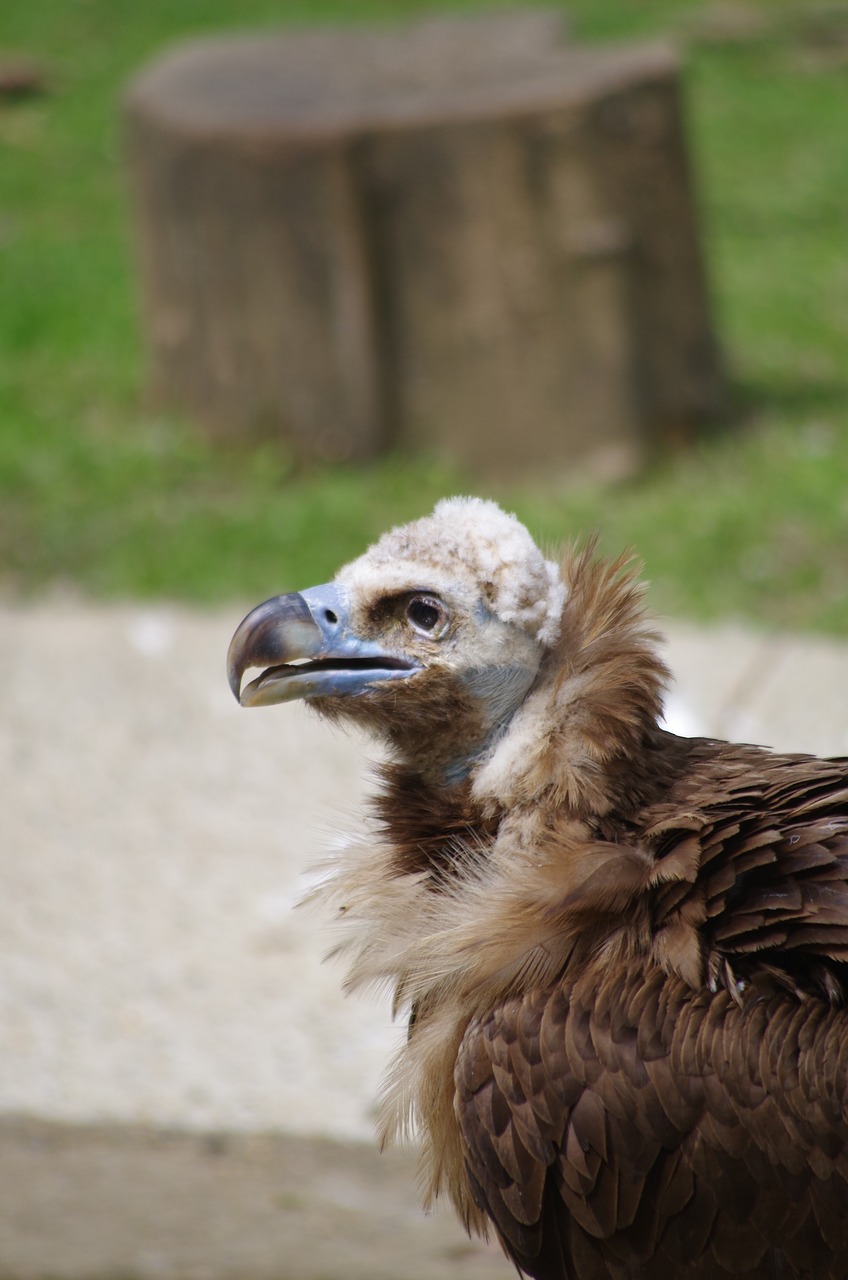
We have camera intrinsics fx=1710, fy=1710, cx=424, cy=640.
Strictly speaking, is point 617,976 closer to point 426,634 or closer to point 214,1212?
point 426,634

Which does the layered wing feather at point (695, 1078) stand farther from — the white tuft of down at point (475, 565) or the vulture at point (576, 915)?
the white tuft of down at point (475, 565)

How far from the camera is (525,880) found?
2391 millimetres

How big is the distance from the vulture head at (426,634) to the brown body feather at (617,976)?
0.04 metres

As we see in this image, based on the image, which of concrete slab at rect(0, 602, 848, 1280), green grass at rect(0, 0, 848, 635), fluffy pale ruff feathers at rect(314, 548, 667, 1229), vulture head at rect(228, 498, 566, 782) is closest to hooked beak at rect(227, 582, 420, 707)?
vulture head at rect(228, 498, 566, 782)

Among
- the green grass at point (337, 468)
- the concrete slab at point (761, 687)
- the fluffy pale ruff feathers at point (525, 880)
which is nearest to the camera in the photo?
the fluffy pale ruff feathers at point (525, 880)

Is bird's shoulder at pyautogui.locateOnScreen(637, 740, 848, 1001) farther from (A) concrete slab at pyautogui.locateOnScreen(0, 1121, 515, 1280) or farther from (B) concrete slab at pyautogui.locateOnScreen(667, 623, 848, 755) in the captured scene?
(B) concrete slab at pyautogui.locateOnScreen(667, 623, 848, 755)

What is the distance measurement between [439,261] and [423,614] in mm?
4352

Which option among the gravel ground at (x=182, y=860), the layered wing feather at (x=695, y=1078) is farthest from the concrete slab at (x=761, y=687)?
the layered wing feather at (x=695, y=1078)

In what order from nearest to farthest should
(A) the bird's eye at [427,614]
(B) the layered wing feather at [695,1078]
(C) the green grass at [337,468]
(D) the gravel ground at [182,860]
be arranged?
1. (B) the layered wing feather at [695,1078]
2. (A) the bird's eye at [427,614]
3. (D) the gravel ground at [182,860]
4. (C) the green grass at [337,468]

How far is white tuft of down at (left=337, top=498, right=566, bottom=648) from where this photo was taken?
245 centimetres

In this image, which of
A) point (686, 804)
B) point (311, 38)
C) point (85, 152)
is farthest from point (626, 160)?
point (85, 152)

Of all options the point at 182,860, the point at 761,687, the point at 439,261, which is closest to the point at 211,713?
the point at 182,860

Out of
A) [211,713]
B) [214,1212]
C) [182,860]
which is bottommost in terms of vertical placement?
[214,1212]

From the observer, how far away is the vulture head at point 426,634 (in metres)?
2.45
